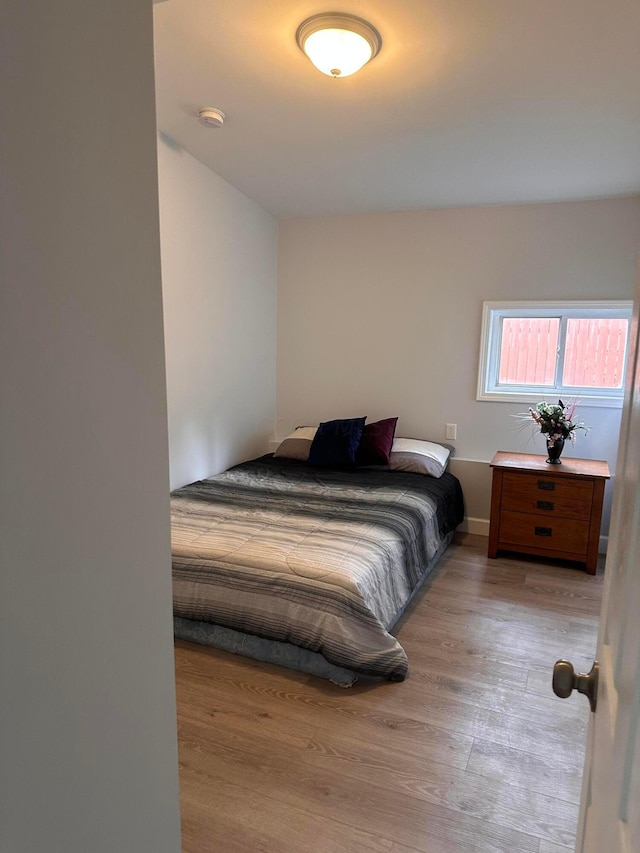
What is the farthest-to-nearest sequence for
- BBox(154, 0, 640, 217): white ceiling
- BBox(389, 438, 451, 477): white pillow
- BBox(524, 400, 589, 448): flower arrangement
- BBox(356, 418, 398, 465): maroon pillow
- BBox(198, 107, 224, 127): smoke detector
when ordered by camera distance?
BBox(356, 418, 398, 465): maroon pillow → BBox(389, 438, 451, 477): white pillow → BBox(524, 400, 589, 448): flower arrangement → BBox(198, 107, 224, 127): smoke detector → BBox(154, 0, 640, 217): white ceiling

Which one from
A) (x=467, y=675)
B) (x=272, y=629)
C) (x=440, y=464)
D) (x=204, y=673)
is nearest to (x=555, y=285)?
(x=440, y=464)

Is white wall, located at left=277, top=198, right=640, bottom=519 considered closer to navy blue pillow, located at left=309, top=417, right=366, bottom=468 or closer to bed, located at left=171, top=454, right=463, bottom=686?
navy blue pillow, located at left=309, top=417, right=366, bottom=468

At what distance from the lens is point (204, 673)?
83.7 inches

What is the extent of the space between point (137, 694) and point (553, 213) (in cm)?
373

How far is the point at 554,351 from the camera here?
372 cm

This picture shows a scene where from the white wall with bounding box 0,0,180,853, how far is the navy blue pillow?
9.41ft

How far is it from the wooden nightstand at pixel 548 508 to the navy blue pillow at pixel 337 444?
95cm

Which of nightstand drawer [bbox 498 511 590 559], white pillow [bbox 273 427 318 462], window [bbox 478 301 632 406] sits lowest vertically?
nightstand drawer [bbox 498 511 590 559]

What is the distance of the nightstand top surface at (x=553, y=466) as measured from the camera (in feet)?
10.5

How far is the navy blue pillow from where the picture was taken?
3738 millimetres

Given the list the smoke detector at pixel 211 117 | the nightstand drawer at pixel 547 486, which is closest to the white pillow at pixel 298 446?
the nightstand drawer at pixel 547 486

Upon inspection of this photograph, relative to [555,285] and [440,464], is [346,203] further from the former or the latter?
[440,464]

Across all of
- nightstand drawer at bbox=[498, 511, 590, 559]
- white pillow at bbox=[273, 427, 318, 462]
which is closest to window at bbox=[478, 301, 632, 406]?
nightstand drawer at bbox=[498, 511, 590, 559]

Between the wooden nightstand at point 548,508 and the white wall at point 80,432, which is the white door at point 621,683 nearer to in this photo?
the white wall at point 80,432
